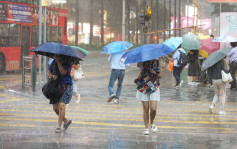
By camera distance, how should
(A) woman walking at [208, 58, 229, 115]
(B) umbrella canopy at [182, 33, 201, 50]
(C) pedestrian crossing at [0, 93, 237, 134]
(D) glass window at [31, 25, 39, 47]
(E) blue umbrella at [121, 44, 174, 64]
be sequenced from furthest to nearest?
(D) glass window at [31, 25, 39, 47] → (B) umbrella canopy at [182, 33, 201, 50] → (A) woman walking at [208, 58, 229, 115] → (C) pedestrian crossing at [0, 93, 237, 134] → (E) blue umbrella at [121, 44, 174, 64]

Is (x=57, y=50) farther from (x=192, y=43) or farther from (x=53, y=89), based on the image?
(x=192, y=43)

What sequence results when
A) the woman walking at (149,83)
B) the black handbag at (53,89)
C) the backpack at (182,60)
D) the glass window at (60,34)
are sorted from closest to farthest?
1. the black handbag at (53,89)
2. the woman walking at (149,83)
3. the backpack at (182,60)
4. the glass window at (60,34)

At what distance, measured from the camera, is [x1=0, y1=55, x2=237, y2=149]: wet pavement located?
24.1ft

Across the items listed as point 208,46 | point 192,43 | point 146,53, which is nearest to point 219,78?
point 146,53

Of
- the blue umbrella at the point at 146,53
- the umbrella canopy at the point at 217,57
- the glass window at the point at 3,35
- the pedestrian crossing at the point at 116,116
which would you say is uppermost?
the glass window at the point at 3,35

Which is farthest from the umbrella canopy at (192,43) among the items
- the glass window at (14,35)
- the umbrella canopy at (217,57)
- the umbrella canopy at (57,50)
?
the umbrella canopy at (57,50)

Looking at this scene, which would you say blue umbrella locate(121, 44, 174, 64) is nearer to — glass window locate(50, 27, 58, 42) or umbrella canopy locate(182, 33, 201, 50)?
umbrella canopy locate(182, 33, 201, 50)

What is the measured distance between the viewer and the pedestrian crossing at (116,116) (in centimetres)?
930

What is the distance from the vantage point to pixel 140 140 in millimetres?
7719

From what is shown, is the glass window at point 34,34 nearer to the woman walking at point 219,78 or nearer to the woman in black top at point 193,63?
the woman in black top at point 193,63

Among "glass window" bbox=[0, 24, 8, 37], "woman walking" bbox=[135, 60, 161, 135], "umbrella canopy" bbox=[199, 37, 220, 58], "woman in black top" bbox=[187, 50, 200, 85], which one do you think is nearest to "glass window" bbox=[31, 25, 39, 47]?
"glass window" bbox=[0, 24, 8, 37]

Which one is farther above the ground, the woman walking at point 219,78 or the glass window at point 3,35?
the glass window at point 3,35

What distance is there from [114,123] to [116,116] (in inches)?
41.9

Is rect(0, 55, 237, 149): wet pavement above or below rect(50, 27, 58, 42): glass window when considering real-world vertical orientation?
below
